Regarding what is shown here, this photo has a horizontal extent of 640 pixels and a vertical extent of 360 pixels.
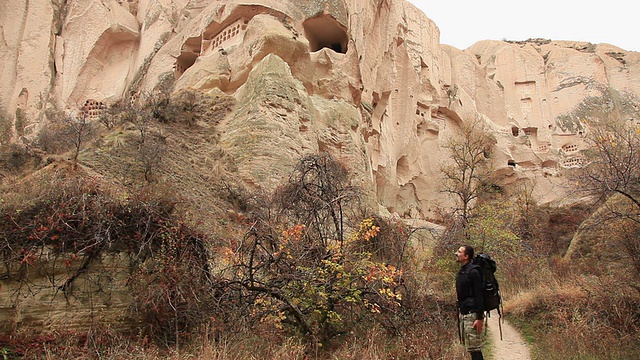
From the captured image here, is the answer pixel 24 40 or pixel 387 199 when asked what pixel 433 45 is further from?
pixel 24 40

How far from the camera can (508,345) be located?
6.95 m

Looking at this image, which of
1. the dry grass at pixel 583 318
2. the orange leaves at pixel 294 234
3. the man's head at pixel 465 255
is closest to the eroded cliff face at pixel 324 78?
the dry grass at pixel 583 318

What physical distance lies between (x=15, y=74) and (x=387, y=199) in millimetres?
19362

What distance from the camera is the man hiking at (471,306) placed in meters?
4.29

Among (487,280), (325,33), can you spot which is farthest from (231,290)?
(325,33)

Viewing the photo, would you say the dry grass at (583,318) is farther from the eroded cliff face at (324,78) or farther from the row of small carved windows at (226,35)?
the row of small carved windows at (226,35)

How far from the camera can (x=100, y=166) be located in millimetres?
9414

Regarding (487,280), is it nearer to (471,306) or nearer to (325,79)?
(471,306)

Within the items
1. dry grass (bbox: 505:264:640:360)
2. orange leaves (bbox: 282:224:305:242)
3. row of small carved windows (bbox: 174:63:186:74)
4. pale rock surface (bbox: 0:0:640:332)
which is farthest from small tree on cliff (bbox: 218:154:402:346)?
A: row of small carved windows (bbox: 174:63:186:74)

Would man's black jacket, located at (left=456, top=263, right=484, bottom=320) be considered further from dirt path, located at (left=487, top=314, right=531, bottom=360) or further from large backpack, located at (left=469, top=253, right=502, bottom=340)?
dirt path, located at (left=487, top=314, right=531, bottom=360)

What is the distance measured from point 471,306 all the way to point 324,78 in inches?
473

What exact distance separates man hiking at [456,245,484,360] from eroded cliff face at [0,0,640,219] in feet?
14.1

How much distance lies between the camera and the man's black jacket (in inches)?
169

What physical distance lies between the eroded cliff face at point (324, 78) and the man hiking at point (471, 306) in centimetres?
430
